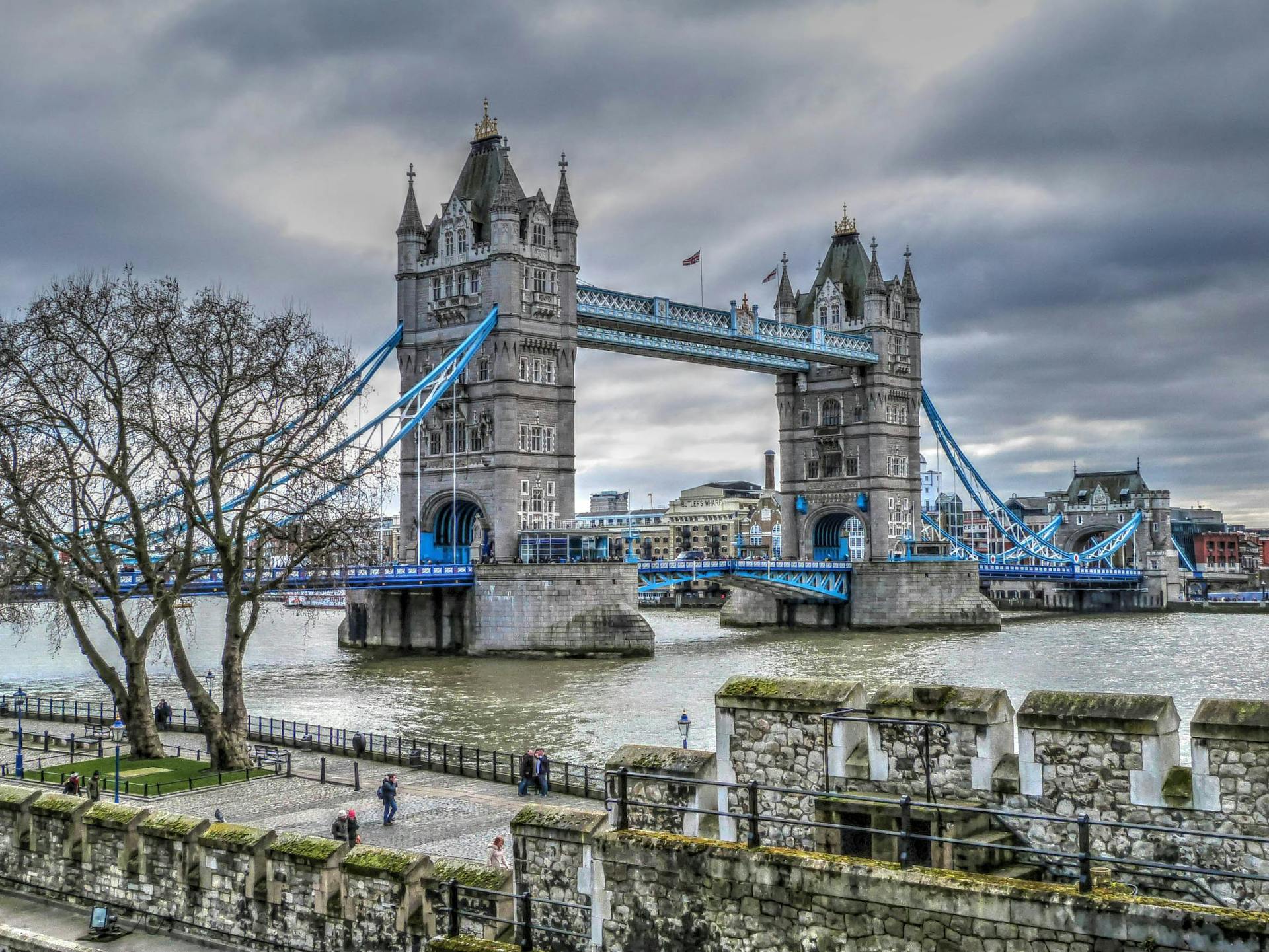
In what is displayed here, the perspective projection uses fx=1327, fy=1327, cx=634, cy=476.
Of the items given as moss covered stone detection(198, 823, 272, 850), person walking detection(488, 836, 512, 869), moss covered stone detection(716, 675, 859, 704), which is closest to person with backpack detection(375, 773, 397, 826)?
person walking detection(488, 836, 512, 869)

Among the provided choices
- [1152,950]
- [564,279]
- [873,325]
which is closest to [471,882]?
[1152,950]

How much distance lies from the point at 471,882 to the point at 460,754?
56.3 feet

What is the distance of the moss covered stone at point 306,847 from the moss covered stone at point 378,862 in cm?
18

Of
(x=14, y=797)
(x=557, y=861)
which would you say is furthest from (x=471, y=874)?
(x=14, y=797)

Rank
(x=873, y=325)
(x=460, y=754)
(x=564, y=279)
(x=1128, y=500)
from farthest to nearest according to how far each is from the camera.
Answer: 1. (x=1128, y=500)
2. (x=873, y=325)
3. (x=564, y=279)
4. (x=460, y=754)

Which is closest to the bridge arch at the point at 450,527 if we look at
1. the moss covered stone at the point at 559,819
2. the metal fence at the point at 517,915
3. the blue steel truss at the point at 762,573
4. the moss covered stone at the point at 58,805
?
the blue steel truss at the point at 762,573

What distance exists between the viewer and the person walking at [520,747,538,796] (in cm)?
2486

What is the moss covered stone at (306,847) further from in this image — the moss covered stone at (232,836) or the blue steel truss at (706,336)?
the blue steel truss at (706,336)

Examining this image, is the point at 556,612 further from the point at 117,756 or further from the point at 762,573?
the point at 117,756

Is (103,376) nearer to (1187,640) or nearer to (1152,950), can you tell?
(1152,950)

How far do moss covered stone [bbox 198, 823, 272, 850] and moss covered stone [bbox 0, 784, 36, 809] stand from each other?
3.45 m

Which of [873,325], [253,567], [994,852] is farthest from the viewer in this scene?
[873,325]

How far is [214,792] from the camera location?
25234 mm

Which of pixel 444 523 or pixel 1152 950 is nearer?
pixel 1152 950
